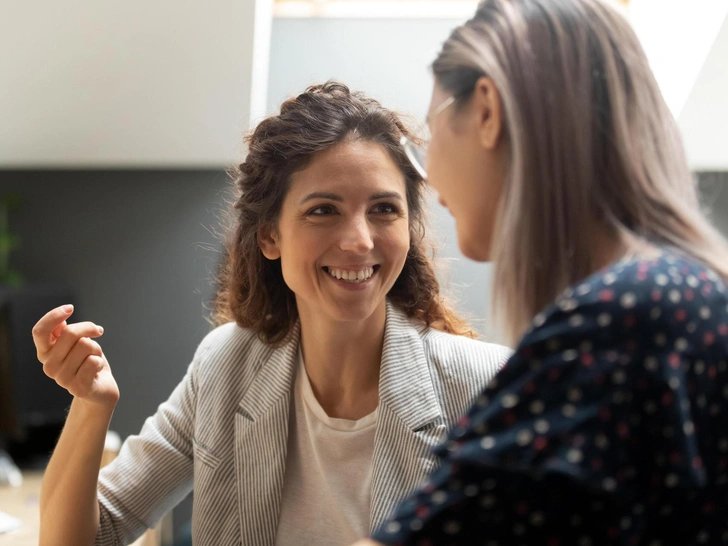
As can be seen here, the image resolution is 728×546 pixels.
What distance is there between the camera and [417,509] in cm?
62

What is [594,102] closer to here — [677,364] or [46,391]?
[677,364]

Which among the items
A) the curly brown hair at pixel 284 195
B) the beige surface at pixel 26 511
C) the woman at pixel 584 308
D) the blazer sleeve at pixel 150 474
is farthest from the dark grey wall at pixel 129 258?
the woman at pixel 584 308

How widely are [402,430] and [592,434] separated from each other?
77 cm

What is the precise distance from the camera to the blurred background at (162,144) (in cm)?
237

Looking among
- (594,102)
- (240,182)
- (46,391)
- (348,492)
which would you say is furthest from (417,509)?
(46,391)

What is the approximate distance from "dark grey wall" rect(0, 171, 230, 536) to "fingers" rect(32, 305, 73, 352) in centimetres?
164

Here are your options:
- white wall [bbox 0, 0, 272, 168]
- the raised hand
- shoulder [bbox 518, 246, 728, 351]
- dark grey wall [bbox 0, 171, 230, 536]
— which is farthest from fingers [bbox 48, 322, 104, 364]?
dark grey wall [bbox 0, 171, 230, 536]

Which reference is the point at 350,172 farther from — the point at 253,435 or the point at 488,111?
the point at 488,111

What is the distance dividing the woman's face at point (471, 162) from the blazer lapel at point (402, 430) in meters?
0.51

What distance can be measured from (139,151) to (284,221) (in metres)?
1.46

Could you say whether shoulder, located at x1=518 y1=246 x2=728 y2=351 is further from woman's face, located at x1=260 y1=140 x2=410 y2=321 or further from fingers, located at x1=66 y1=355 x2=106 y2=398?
fingers, located at x1=66 y1=355 x2=106 y2=398

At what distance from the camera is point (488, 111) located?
81cm

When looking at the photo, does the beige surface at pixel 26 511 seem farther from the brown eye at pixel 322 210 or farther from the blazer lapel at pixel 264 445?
the brown eye at pixel 322 210

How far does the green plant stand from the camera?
2.78 metres
